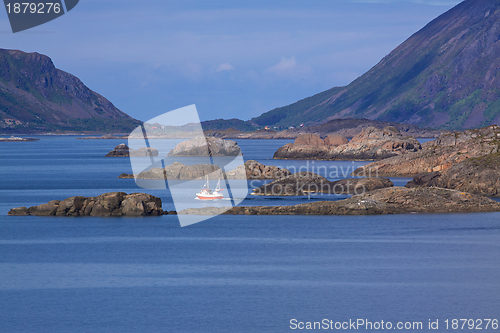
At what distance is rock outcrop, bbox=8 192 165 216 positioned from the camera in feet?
A: 165

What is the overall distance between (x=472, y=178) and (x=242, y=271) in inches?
1599

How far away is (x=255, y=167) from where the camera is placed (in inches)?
3349

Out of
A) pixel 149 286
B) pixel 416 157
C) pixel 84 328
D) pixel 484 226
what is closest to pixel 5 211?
pixel 149 286

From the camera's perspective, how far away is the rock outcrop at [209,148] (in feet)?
472

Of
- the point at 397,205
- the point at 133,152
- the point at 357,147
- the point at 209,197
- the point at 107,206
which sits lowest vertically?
the point at 397,205

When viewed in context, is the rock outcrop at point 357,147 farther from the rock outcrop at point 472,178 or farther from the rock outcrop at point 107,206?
the rock outcrop at point 107,206

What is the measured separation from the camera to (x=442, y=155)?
3420 inches

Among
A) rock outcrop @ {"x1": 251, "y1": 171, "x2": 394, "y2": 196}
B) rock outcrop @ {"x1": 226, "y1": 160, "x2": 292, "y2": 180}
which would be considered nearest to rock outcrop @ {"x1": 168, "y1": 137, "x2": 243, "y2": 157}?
rock outcrop @ {"x1": 226, "y1": 160, "x2": 292, "y2": 180}

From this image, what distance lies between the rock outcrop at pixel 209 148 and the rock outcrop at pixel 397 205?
294ft

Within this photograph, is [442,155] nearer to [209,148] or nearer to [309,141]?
[309,141]

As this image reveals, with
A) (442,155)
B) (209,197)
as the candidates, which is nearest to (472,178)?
(442,155)

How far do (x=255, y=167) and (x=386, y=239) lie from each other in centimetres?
4273

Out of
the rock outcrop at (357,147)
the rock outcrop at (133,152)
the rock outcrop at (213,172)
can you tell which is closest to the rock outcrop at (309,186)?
the rock outcrop at (213,172)

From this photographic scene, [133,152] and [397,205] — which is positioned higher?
[133,152]
